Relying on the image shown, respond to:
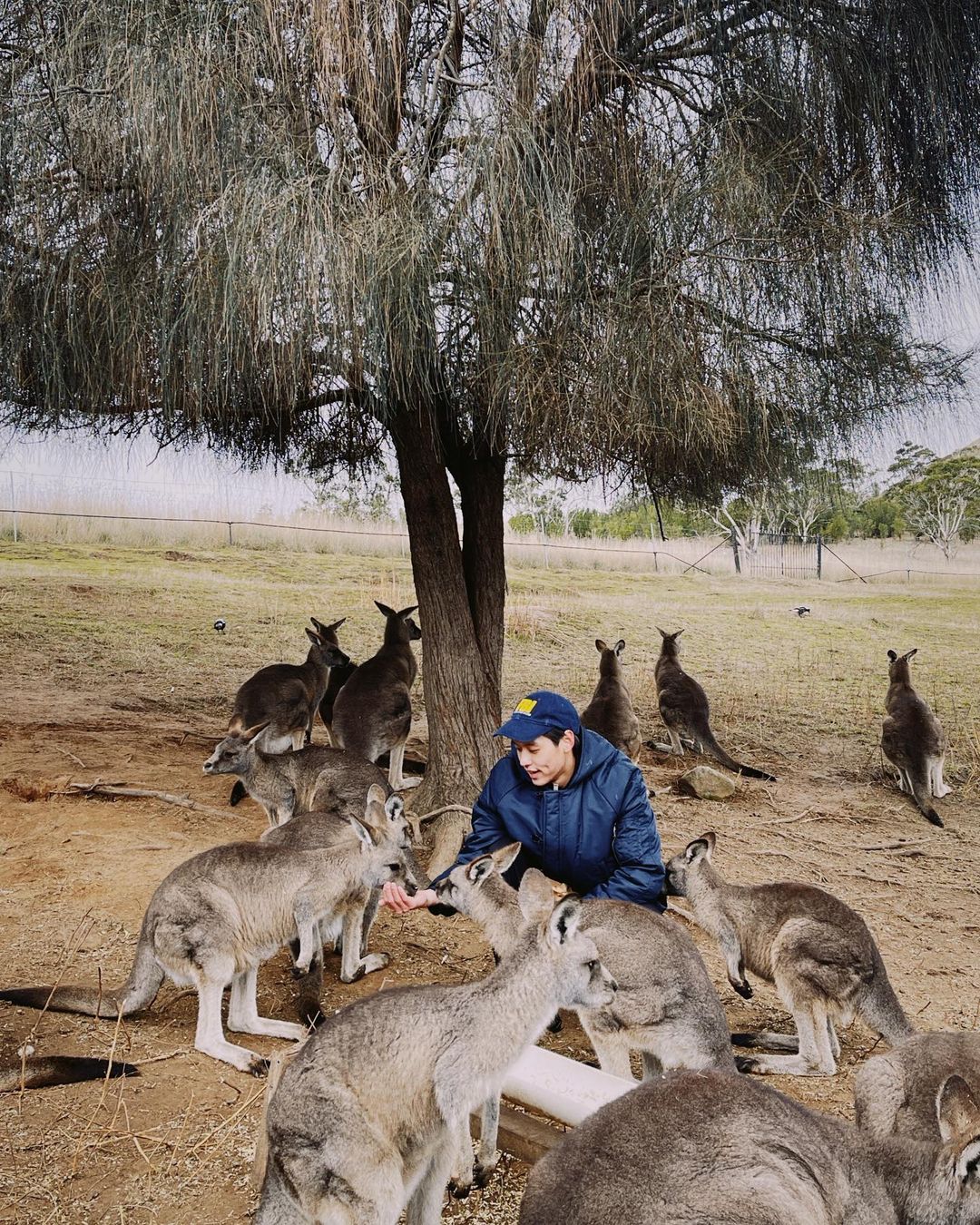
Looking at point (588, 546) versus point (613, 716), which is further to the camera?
point (588, 546)

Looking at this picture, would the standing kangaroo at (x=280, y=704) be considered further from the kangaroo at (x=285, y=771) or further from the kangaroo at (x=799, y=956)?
the kangaroo at (x=799, y=956)

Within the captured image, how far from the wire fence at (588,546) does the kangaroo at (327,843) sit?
26.3 feet

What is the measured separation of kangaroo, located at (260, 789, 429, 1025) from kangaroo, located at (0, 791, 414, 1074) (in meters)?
0.05

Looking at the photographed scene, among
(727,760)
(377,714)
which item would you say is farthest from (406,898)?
(727,760)

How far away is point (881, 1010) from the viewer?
3.86 meters

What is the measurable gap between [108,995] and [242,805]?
3.40 m

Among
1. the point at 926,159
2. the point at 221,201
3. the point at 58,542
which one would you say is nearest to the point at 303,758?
the point at 221,201

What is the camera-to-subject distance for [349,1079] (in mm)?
2604

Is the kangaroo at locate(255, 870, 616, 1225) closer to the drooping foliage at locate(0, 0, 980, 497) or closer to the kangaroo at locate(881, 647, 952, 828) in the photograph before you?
the drooping foliage at locate(0, 0, 980, 497)

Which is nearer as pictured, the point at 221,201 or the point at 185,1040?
the point at 185,1040

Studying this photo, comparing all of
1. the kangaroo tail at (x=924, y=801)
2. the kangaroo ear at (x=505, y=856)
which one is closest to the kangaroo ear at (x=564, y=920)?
the kangaroo ear at (x=505, y=856)

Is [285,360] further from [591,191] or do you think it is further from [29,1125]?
[29,1125]

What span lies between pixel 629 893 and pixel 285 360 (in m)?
2.82

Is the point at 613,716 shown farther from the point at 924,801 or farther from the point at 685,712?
the point at 924,801
